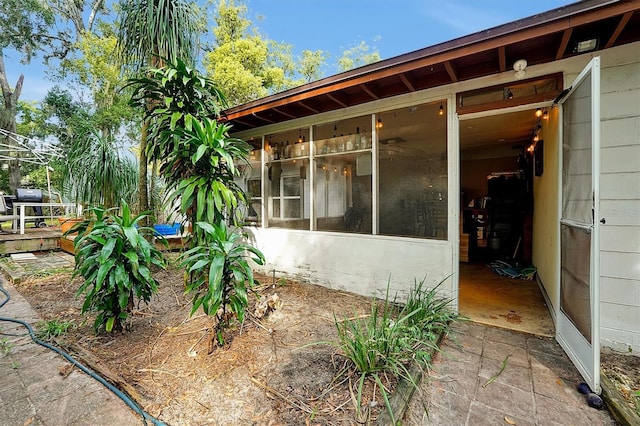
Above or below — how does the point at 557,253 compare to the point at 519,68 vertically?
below

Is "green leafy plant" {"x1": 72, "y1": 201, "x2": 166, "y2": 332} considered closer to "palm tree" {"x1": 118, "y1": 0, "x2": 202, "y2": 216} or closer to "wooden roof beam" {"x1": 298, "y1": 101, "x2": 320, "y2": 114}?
"palm tree" {"x1": 118, "y1": 0, "x2": 202, "y2": 216}

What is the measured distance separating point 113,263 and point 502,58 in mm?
3968

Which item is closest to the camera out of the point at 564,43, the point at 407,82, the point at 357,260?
the point at 564,43

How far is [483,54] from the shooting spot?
8.59 feet

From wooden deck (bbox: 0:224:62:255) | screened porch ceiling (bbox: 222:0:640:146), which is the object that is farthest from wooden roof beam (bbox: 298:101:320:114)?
wooden deck (bbox: 0:224:62:255)

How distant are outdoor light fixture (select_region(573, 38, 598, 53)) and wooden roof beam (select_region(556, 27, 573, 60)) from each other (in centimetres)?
9

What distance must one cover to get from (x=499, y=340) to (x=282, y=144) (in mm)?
4026

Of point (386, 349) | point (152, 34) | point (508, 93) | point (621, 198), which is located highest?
point (152, 34)

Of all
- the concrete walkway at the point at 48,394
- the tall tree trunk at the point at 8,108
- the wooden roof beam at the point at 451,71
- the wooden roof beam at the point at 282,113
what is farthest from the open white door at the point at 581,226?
the tall tree trunk at the point at 8,108

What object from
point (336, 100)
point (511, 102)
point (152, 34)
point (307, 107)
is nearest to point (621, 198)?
point (511, 102)

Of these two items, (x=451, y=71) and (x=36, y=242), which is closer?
(x=451, y=71)

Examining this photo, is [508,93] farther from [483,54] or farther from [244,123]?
[244,123]

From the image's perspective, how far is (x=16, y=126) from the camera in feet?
40.2

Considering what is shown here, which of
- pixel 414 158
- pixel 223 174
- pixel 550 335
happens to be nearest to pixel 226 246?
pixel 223 174
